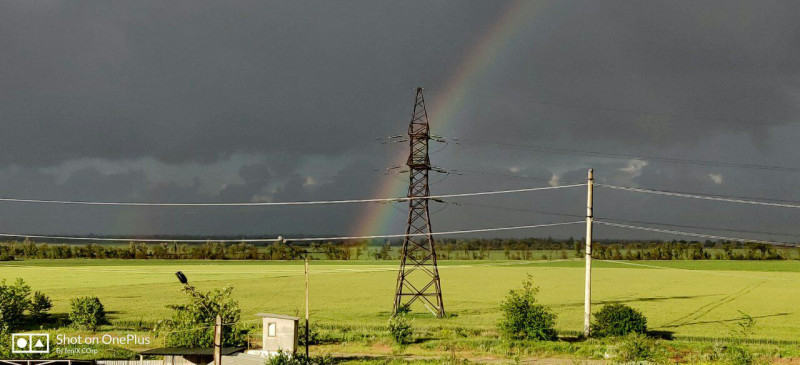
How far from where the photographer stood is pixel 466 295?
82312 millimetres

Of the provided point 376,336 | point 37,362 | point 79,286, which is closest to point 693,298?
point 376,336

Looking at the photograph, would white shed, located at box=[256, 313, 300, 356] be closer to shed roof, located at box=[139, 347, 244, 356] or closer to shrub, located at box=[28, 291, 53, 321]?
shed roof, located at box=[139, 347, 244, 356]

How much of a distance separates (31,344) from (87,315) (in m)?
16.8

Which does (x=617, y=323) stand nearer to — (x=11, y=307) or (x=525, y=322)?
(x=525, y=322)

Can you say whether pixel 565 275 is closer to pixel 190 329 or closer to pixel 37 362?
pixel 190 329

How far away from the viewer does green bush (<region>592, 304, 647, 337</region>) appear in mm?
45250

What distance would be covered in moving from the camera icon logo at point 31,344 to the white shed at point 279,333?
12706 millimetres

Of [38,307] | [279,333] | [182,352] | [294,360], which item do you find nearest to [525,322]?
[279,333]

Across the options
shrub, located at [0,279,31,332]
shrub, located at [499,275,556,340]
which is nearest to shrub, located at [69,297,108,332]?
shrub, located at [0,279,31,332]

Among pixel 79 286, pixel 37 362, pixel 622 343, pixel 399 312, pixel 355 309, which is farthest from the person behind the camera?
pixel 79 286

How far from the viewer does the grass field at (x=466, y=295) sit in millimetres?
58594

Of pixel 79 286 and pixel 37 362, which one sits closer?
pixel 37 362

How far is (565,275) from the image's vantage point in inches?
4938

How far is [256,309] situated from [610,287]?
5693 centimetres
